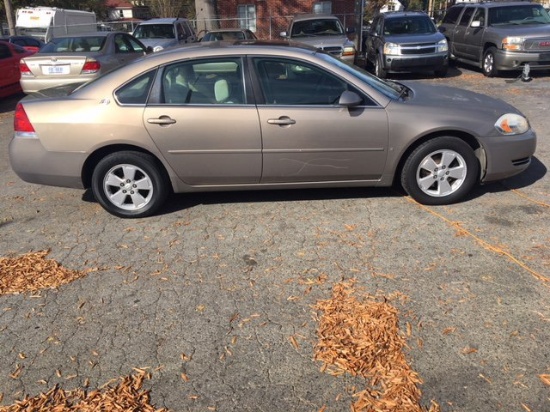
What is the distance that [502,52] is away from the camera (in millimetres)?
12438

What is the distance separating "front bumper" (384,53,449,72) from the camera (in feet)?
42.7

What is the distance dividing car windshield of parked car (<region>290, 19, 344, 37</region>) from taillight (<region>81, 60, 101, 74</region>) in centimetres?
599

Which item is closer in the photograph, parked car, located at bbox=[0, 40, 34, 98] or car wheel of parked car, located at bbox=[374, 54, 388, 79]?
parked car, located at bbox=[0, 40, 34, 98]

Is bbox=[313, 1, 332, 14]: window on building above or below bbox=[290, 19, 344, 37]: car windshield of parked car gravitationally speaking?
above

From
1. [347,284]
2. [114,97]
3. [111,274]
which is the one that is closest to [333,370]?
[347,284]

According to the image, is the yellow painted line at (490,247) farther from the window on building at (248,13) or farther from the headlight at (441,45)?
the window on building at (248,13)

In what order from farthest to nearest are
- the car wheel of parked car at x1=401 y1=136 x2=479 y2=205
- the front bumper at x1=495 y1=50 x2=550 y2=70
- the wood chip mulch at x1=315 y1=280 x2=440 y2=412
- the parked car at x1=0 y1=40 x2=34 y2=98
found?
the parked car at x1=0 y1=40 x2=34 y2=98 < the front bumper at x1=495 y1=50 x2=550 y2=70 < the car wheel of parked car at x1=401 y1=136 x2=479 y2=205 < the wood chip mulch at x1=315 y1=280 x2=440 y2=412

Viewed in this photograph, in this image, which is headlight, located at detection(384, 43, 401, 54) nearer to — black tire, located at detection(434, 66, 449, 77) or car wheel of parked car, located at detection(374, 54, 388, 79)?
car wheel of parked car, located at detection(374, 54, 388, 79)

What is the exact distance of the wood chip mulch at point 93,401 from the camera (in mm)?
2719

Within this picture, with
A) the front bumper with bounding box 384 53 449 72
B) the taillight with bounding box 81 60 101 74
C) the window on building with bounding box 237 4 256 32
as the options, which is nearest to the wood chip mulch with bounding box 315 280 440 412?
the taillight with bounding box 81 60 101 74

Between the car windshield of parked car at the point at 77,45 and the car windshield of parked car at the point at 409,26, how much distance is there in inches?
295

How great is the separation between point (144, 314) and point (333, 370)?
54.5 inches

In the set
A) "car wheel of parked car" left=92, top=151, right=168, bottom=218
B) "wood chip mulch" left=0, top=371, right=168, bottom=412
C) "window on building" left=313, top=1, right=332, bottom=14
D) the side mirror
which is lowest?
"wood chip mulch" left=0, top=371, right=168, bottom=412

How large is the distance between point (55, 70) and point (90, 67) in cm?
76
